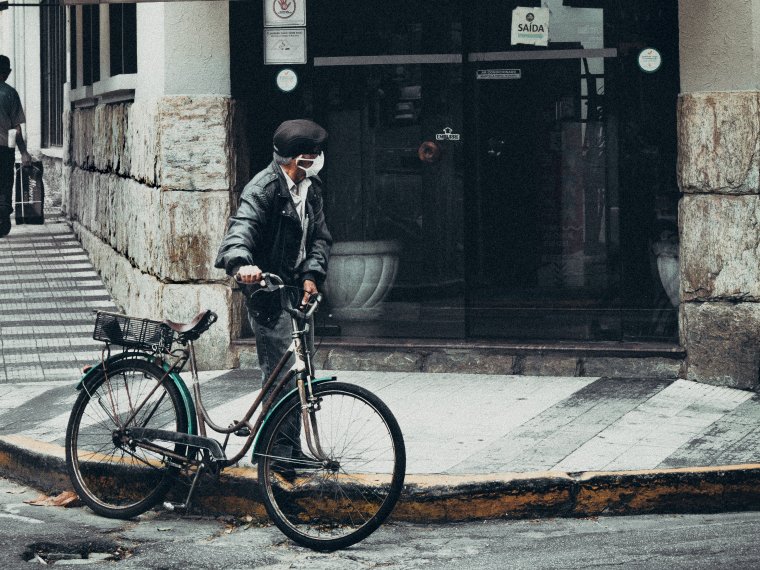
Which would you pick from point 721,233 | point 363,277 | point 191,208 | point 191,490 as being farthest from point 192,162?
point 191,490

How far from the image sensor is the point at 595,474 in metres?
6.30

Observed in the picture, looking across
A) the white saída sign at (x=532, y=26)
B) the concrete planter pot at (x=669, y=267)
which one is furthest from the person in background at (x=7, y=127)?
the concrete planter pot at (x=669, y=267)

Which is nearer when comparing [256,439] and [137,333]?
[256,439]

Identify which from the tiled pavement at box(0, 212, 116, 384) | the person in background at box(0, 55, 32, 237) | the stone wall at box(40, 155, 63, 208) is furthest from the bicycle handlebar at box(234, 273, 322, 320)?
the stone wall at box(40, 155, 63, 208)

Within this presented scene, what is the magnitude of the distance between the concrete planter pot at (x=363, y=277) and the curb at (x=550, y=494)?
3.36 metres

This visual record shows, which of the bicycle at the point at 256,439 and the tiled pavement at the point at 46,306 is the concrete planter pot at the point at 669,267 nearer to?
the bicycle at the point at 256,439

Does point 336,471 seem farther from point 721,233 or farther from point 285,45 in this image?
point 285,45

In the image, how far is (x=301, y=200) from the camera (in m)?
6.35

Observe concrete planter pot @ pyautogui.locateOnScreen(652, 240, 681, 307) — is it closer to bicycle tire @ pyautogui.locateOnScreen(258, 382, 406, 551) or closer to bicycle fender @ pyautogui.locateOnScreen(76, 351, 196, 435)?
bicycle tire @ pyautogui.locateOnScreen(258, 382, 406, 551)

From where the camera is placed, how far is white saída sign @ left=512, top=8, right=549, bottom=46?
9.12 m

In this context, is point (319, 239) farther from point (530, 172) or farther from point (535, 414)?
point (530, 172)

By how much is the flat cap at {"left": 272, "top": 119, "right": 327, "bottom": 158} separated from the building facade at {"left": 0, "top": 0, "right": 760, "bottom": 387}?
10.4 feet

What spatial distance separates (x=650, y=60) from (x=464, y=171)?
1.44 metres

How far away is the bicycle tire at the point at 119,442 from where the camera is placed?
20.4ft
